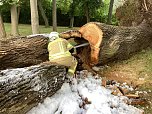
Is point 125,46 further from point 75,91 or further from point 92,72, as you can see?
point 75,91

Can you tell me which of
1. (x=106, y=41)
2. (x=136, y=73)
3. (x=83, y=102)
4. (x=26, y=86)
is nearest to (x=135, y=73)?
(x=136, y=73)

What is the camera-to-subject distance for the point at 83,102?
18.4ft

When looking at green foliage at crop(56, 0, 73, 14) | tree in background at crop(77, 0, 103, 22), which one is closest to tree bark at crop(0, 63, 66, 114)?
A: tree in background at crop(77, 0, 103, 22)

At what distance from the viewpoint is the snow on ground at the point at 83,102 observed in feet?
16.9

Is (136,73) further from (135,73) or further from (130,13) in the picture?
(130,13)

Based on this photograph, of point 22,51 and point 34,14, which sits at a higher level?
point 34,14

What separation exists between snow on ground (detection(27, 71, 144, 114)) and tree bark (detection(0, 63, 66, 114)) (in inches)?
5.9

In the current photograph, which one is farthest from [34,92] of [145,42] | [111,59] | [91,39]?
[145,42]

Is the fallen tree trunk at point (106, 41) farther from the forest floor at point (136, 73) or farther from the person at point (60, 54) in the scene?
the person at point (60, 54)

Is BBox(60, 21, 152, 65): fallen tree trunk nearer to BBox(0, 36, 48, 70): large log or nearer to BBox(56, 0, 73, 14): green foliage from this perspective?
BBox(0, 36, 48, 70): large log

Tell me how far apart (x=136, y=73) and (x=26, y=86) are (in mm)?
3529

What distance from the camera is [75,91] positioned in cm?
596

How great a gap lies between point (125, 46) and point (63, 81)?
289 centimetres

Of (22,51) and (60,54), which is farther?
(22,51)
